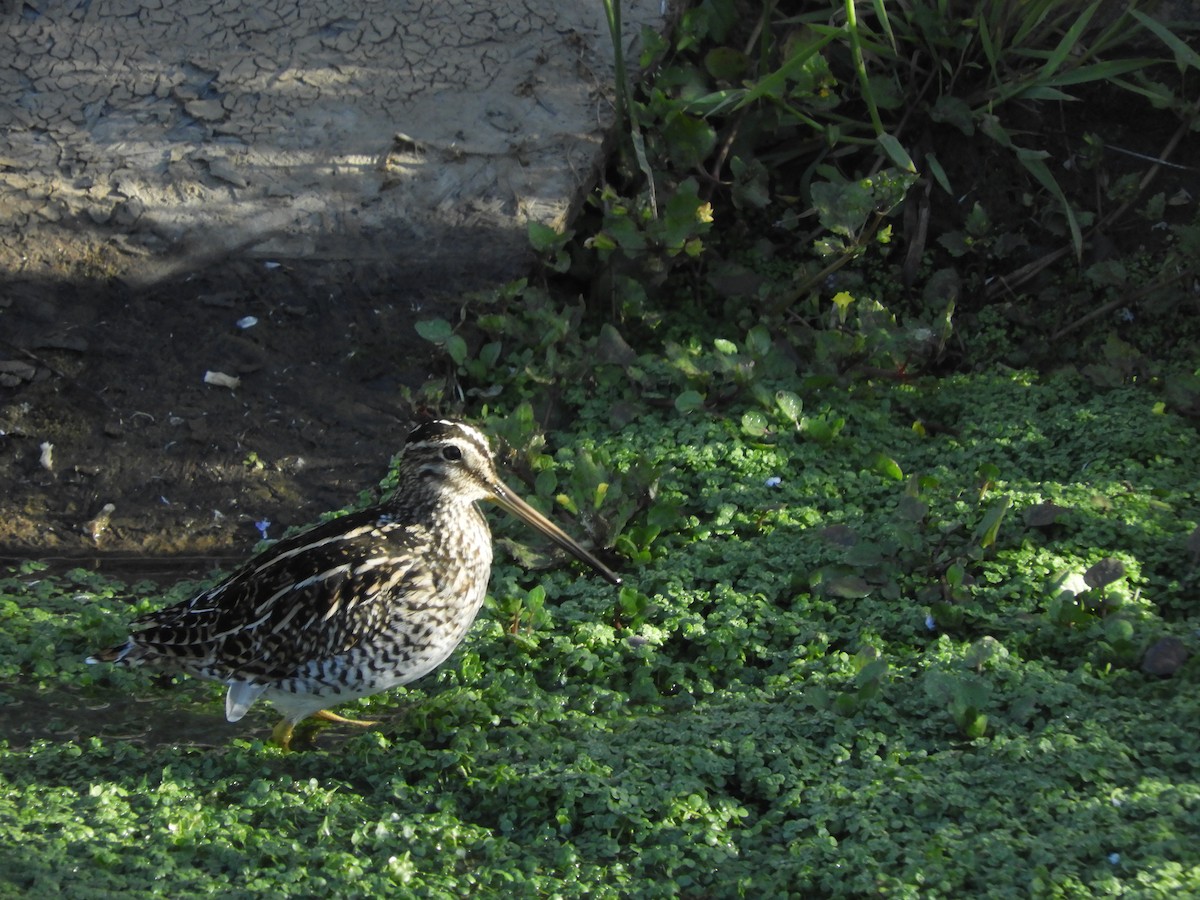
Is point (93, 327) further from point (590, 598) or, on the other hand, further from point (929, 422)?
point (929, 422)

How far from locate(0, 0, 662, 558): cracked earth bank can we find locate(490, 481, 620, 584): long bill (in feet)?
3.56

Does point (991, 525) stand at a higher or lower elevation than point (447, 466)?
higher

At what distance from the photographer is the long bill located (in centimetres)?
491

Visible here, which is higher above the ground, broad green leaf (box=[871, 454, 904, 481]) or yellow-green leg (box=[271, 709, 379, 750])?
broad green leaf (box=[871, 454, 904, 481])

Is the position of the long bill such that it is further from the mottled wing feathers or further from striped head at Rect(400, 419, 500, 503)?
the mottled wing feathers

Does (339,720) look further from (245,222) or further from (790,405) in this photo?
(245,222)

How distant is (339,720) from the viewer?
473cm

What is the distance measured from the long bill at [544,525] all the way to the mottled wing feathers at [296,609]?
424 millimetres

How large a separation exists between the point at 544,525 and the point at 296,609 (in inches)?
36.3

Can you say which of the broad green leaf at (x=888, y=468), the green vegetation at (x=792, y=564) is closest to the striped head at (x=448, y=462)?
the green vegetation at (x=792, y=564)

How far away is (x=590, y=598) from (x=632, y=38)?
294 cm

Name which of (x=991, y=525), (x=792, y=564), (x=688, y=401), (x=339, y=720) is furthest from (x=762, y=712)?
(x=688, y=401)

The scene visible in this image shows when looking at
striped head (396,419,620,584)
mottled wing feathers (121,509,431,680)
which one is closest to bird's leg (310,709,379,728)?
mottled wing feathers (121,509,431,680)

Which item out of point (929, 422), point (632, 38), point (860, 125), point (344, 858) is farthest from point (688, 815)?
point (632, 38)
